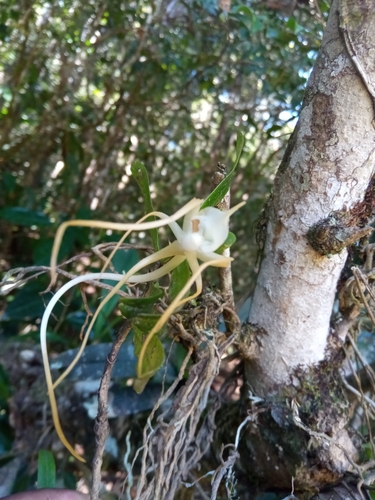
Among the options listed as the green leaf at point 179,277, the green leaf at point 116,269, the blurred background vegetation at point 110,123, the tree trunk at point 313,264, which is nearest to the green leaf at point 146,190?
the green leaf at point 179,277

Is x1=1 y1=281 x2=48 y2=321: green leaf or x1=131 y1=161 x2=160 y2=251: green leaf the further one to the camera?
x1=1 y1=281 x2=48 y2=321: green leaf

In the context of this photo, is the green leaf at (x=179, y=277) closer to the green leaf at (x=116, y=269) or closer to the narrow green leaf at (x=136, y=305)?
the narrow green leaf at (x=136, y=305)

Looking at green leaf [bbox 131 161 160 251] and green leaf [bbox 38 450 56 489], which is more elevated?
green leaf [bbox 131 161 160 251]

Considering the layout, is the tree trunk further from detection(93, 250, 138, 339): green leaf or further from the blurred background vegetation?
detection(93, 250, 138, 339): green leaf

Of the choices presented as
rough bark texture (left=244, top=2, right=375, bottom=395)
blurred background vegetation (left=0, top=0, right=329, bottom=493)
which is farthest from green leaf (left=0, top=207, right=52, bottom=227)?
rough bark texture (left=244, top=2, right=375, bottom=395)

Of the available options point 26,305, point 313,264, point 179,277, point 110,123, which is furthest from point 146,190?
point 110,123

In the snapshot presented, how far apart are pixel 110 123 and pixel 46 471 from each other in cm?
96

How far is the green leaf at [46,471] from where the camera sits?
0.54 meters

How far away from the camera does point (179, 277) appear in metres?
0.34

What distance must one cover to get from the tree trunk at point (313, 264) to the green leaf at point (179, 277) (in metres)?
0.16

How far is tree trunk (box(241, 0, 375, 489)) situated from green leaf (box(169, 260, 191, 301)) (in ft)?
0.51

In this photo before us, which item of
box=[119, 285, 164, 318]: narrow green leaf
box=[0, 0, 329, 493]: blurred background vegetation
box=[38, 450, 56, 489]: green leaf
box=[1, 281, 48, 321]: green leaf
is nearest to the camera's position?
box=[119, 285, 164, 318]: narrow green leaf

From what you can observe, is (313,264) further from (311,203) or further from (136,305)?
(136,305)

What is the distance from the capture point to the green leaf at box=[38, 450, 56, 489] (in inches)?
21.2
